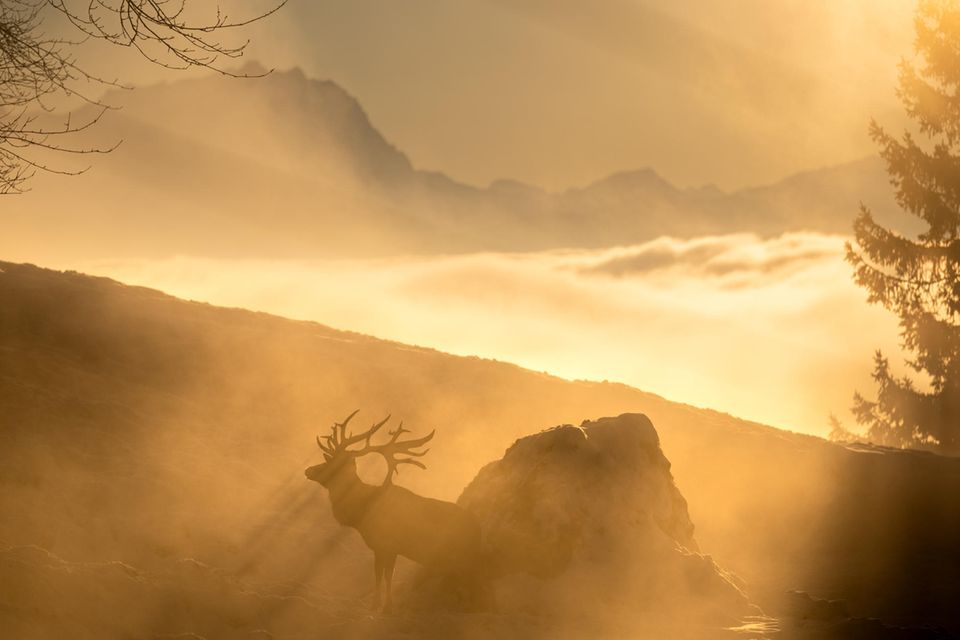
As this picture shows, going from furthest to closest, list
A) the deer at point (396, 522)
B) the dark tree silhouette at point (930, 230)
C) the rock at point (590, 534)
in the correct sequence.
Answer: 1. the dark tree silhouette at point (930, 230)
2. the rock at point (590, 534)
3. the deer at point (396, 522)

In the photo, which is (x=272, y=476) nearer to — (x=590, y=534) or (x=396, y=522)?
(x=396, y=522)

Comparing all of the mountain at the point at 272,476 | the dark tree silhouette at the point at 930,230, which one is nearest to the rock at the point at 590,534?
the mountain at the point at 272,476

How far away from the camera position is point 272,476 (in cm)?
2062

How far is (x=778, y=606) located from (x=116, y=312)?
2052cm

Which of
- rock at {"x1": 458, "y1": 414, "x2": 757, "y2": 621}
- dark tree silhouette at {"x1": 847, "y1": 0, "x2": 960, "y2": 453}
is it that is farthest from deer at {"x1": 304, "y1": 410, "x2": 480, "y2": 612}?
dark tree silhouette at {"x1": 847, "y1": 0, "x2": 960, "y2": 453}

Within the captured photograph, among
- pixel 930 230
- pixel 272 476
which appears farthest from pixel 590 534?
pixel 930 230

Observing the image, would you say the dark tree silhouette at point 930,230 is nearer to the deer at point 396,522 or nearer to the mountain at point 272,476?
the mountain at point 272,476

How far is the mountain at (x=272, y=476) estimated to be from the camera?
1191cm

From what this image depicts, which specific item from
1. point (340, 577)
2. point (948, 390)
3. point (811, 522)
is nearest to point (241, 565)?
point (340, 577)

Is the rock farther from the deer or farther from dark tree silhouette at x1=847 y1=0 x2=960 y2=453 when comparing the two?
dark tree silhouette at x1=847 y1=0 x2=960 y2=453

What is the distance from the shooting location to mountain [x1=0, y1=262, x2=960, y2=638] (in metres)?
11.9

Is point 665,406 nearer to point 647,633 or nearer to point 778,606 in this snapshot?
point 778,606

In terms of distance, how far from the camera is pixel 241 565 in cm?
1568

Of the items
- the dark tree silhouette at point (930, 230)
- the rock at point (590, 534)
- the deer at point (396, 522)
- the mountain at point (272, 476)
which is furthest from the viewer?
the dark tree silhouette at point (930, 230)
